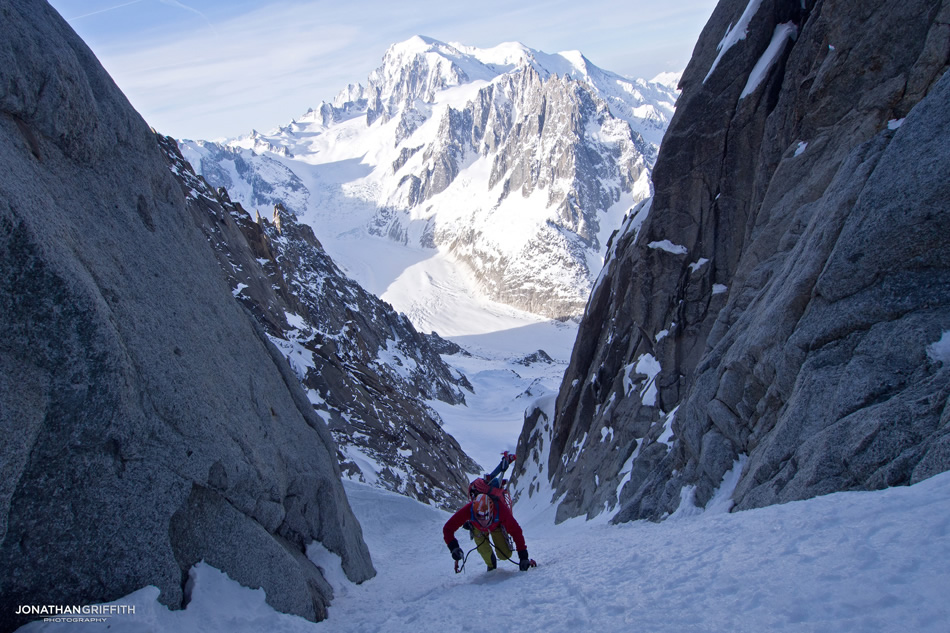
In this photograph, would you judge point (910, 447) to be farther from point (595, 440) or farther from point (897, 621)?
point (595, 440)

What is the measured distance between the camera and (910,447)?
5.82 metres

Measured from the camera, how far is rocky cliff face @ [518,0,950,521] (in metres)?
6.99

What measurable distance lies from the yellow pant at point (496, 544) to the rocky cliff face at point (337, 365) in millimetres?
15558

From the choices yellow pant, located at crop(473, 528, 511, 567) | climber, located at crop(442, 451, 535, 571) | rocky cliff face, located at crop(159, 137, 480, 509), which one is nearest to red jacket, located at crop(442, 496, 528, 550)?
climber, located at crop(442, 451, 535, 571)

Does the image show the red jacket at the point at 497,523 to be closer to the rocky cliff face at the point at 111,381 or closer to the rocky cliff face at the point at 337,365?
the rocky cliff face at the point at 111,381

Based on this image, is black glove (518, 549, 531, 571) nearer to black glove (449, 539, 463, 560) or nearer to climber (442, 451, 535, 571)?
climber (442, 451, 535, 571)

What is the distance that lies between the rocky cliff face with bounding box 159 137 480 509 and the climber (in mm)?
15409

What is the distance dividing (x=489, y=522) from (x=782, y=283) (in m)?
6.87

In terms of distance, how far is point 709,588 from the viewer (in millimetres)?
4809

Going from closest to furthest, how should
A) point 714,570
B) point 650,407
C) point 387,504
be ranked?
point 714,570 → point 650,407 → point 387,504

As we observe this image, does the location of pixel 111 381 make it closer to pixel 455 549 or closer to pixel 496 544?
pixel 455 549

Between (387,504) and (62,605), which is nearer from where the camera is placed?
(62,605)

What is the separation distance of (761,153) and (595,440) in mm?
10868

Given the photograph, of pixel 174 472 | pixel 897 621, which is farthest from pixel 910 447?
pixel 174 472
